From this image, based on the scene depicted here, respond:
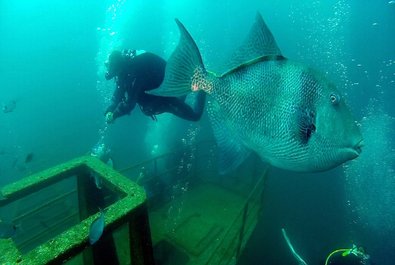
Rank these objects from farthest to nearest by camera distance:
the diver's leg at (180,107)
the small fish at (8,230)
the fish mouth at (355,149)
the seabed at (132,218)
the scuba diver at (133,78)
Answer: the diver's leg at (180,107), the scuba diver at (133,78), the small fish at (8,230), the seabed at (132,218), the fish mouth at (355,149)

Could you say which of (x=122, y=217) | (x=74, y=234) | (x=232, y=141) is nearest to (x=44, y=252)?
(x=74, y=234)

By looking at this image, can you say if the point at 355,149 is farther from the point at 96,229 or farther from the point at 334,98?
the point at 96,229

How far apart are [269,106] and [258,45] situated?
278 mm

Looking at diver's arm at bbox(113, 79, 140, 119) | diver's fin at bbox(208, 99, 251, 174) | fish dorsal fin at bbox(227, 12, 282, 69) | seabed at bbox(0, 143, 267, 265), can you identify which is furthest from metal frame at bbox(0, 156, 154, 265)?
diver's arm at bbox(113, 79, 140, 119)

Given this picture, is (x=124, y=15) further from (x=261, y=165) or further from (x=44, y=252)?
(x=44, y=252)

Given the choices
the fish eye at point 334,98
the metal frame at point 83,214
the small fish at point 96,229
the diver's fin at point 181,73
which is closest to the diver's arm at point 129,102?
the metal frame at point 83,214

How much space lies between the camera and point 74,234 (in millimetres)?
1752

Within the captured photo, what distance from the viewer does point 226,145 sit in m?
1.31

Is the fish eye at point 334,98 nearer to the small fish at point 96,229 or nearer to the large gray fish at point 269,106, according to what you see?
the large gray fish at point 269,106

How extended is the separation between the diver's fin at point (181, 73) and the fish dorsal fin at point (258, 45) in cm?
17

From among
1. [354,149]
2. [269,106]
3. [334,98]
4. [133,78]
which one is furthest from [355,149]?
[133,78]

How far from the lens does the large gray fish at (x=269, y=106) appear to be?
107 cm

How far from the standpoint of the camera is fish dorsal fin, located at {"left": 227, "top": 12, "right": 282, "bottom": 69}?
1.22 m

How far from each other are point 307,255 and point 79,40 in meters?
65.1
